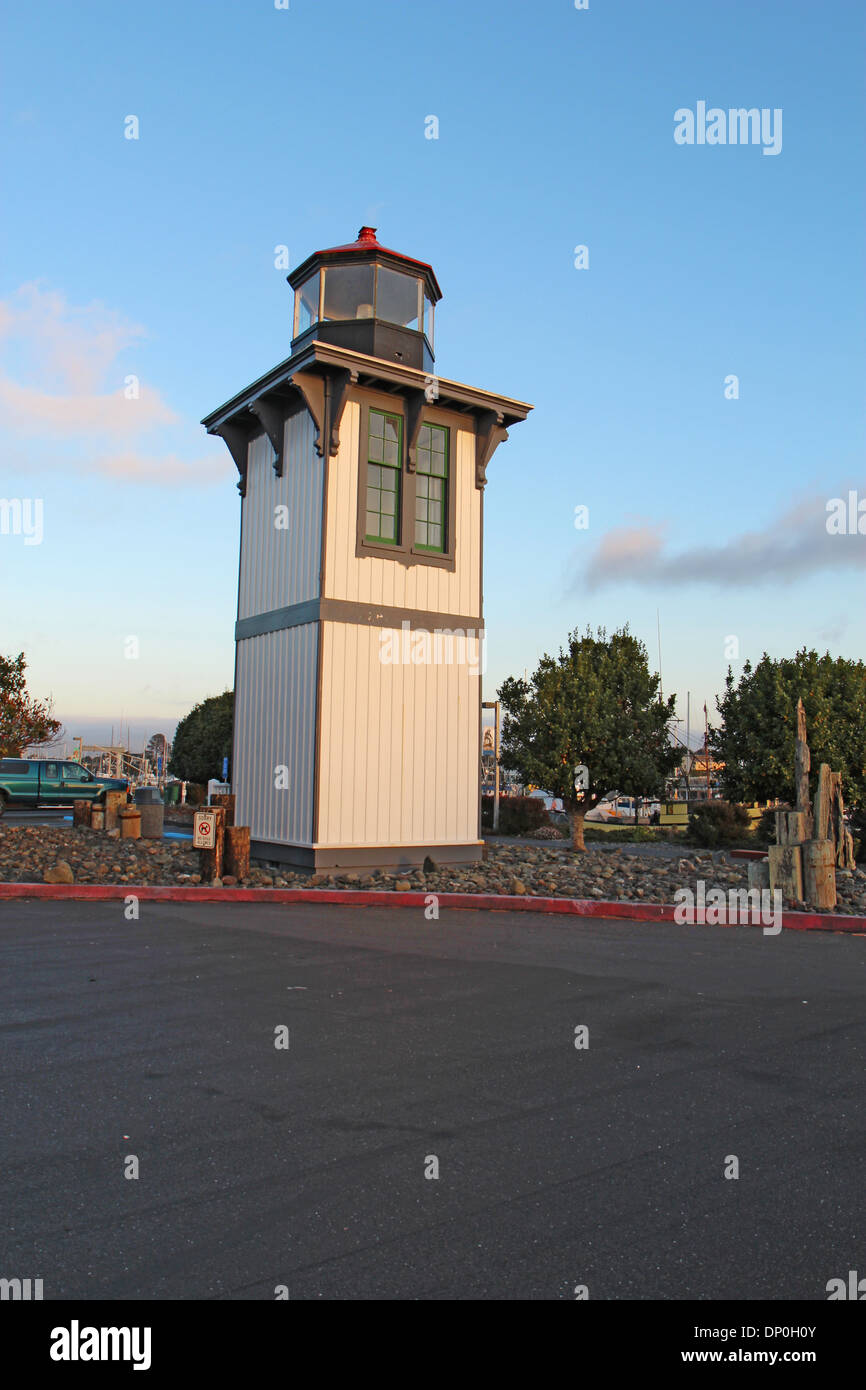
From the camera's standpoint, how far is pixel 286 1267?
3.29m

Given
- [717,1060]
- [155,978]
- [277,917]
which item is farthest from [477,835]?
[717,1060]

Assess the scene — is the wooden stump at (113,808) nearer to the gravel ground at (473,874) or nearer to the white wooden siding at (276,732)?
the gravel ground at (473,874)

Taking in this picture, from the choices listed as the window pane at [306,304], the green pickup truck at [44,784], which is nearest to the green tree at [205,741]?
the green pickup truck at [44,784]

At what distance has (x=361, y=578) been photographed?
52.0 feet

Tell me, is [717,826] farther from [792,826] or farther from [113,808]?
[113,808]

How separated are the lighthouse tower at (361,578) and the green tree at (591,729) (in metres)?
8.04

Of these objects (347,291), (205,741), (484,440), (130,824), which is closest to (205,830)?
(130,824)

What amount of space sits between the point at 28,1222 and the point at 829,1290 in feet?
9.14

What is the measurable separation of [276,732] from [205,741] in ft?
82.4

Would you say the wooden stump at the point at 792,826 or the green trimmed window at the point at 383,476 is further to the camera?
the green trimmed window at the point at 383,476

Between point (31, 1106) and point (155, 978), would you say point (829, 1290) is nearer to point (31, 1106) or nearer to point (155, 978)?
point (31, 1106)

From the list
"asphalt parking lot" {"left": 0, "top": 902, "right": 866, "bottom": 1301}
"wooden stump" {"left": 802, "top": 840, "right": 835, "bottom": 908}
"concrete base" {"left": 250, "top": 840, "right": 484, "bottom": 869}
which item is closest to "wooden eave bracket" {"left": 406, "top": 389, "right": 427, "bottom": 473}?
"concrete base" {"left": 250, "top": 840, "right": 484, "bottom": 869}

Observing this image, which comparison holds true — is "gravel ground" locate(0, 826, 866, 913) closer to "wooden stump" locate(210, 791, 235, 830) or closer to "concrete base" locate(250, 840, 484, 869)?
"concrete base" locate(250, 840, 484, 869)

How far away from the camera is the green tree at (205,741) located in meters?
40.2
